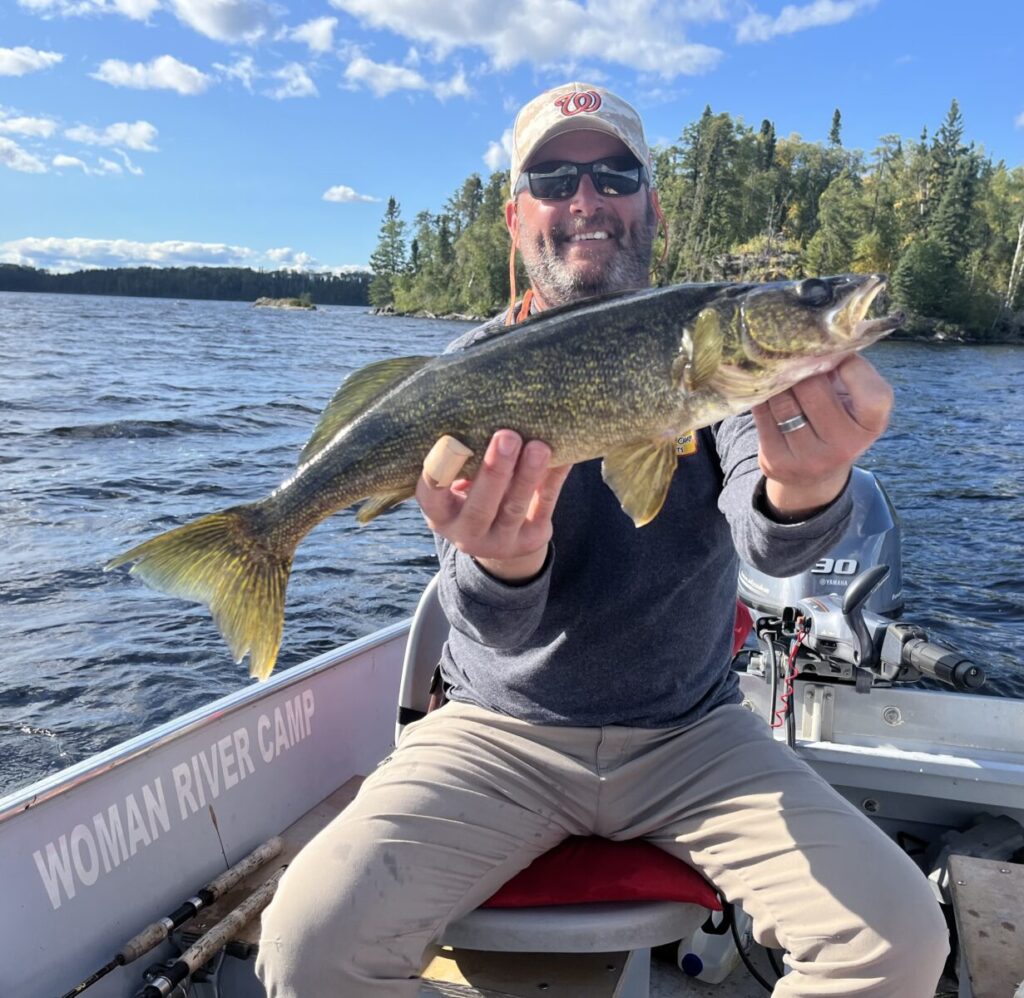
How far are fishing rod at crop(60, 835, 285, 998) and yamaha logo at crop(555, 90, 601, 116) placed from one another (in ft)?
10.4

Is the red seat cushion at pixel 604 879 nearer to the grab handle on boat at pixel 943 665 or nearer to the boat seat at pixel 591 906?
the boat seat at pixel 591 906

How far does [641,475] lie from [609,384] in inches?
10.3

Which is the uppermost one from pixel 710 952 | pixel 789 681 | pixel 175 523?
pixel 789 681

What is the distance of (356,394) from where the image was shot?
8.42ft

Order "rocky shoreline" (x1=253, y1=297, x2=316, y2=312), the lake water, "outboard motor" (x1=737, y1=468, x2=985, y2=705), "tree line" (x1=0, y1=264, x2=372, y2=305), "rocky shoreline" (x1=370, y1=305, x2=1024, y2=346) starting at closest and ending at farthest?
"outboard motor" (x1=737, y1=468, x2=985, y2=705)
the lake water
"rocky shoreline" (x1=370, y1=305, x2=1024, y2=346)
"rocky shoreline" (x1=253, y1=297, x2=316, y2=312)
"tree line" (x1=0, y1=264, x2=372, y2=305)

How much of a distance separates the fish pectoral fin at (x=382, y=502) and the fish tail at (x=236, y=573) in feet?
0.90

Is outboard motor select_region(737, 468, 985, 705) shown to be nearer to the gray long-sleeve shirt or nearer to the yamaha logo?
the gray long-sleeve shirt

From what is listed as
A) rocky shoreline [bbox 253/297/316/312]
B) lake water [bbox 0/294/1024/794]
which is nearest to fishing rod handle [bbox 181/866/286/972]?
lake water [bbox 0/294/1024/794]

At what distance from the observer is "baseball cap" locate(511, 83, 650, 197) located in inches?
128

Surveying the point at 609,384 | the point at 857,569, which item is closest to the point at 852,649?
the point at 857,569

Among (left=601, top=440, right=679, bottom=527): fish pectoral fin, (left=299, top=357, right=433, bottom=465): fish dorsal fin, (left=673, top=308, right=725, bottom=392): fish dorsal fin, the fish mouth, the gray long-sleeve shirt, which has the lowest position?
the gray long-sleeve shirt

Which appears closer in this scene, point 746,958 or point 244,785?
point 746,958

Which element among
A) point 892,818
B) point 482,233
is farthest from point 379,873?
point 482,233

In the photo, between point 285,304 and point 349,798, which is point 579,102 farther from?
point 285,304
